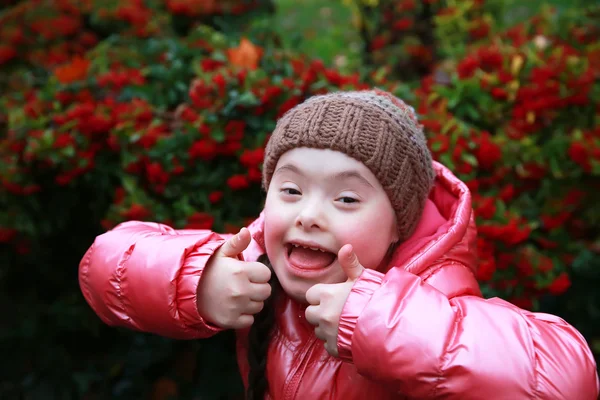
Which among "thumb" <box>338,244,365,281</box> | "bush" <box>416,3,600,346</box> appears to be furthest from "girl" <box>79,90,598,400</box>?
"bush" <box>416,3,600,346</box>

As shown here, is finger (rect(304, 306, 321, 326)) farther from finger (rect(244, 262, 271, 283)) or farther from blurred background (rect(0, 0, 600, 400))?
blurred background (rect(0, 0, 600, 400))

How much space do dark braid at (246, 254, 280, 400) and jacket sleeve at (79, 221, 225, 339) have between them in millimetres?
132

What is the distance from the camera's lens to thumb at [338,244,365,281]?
1.40 metres

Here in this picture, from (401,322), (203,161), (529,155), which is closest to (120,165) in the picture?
(203,161)

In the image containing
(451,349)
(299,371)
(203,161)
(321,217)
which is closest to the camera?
(451,349)

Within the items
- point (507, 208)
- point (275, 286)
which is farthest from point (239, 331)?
point (507, 208)

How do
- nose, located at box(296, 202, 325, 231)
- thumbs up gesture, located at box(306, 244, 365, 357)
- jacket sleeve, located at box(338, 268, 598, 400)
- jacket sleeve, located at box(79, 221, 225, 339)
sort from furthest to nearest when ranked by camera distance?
jacket sleeve, located at box(79, 221, 225, 339) < nose, located at box(296, 202, 325, 231) < thumbs up gesture, located at box(306, 244, 365, 357) < jacket sleeve, located at box(338, 268, 598, 400)

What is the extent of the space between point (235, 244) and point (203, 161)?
37.3 inches

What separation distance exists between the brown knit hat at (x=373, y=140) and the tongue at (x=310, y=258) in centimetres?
25

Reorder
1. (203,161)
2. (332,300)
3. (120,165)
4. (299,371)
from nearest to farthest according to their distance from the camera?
(332,300)
(299,371)
(203,161)
(120,165)

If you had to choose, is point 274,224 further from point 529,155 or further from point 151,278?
point 529,155

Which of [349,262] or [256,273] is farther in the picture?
[256,273]

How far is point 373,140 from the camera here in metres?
1.57

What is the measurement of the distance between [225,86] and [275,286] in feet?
3.43
